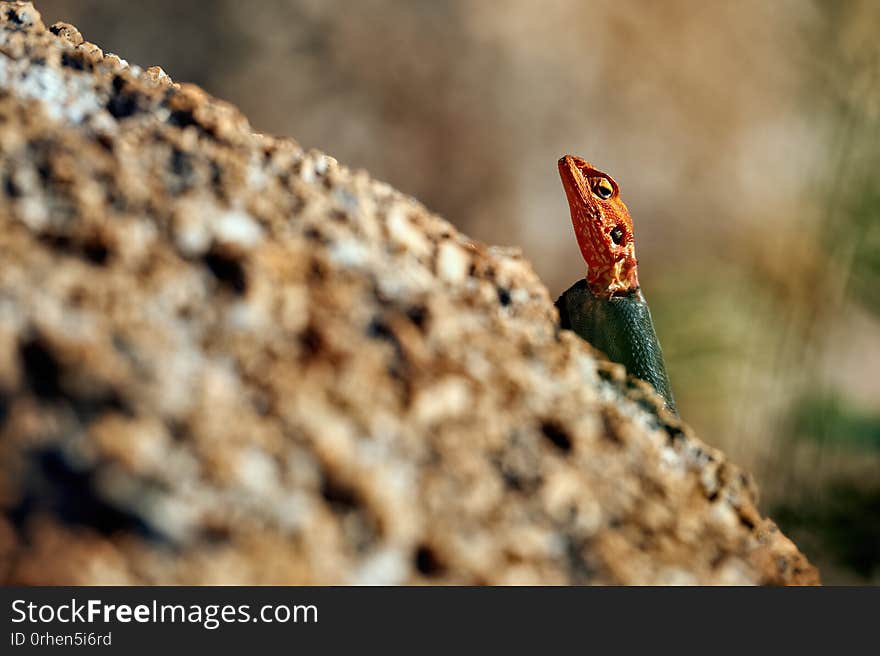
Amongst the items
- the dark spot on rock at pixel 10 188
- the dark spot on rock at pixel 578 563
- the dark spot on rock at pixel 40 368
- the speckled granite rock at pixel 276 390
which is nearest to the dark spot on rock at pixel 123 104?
the speckled granite rock at pixel 276 390

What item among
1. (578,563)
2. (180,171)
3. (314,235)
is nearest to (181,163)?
(180,171)

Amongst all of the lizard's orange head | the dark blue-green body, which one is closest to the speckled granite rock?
the dark blue-green body

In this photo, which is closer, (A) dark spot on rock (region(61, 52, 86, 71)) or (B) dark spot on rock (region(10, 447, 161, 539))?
(B) dark spot on rock (region(10, 447, 161, 539))

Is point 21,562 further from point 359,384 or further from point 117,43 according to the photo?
point 117,43

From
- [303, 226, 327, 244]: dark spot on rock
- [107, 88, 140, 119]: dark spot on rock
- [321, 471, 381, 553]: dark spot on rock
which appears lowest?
[321, 471, 381, 553]: dark spot on rock

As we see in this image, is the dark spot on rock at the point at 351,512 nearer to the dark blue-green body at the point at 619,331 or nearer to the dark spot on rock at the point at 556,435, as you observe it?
the dark spot on rock at the point at 556,435

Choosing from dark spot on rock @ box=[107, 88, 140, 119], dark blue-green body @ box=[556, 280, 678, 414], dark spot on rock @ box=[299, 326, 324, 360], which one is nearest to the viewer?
dark spot on rock @ box=[299, 326, 324, 360]

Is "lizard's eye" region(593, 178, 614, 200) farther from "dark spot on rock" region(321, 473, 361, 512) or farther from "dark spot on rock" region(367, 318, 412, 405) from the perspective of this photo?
"dark spot on rock" region(321, 473, 361, 512)
